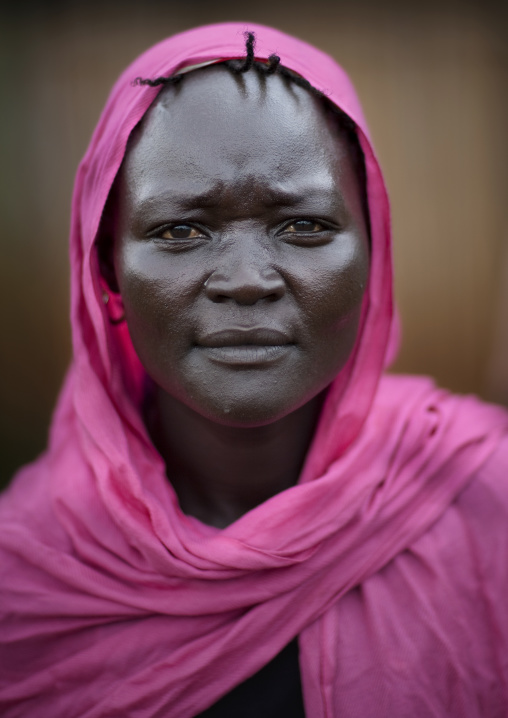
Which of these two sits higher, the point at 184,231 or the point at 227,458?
the point at 184,231

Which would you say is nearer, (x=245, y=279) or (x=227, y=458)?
(x=245, y=279)

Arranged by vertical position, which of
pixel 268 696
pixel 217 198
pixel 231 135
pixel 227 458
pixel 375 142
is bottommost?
pixel 268 696

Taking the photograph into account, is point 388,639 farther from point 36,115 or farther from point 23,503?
point 36,115

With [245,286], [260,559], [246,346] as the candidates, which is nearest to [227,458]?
[260,559]

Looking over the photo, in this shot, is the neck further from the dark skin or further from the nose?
the nose

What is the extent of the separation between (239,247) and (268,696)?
36.0 inches

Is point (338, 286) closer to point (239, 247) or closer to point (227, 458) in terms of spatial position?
point (239, 247)

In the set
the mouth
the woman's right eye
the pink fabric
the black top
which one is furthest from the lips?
the black top

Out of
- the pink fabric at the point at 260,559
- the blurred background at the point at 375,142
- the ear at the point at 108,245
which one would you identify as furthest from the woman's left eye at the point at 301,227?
the blurred background at the point at 375,142

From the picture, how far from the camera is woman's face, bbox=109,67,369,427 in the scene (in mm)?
1326

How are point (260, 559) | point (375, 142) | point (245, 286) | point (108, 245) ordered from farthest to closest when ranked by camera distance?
point (375, 142) → point (108, 245) → point (260, 559) → point (245, 286)

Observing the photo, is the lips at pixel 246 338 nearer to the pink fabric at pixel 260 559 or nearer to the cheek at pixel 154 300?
the cheek at pixel 154 300

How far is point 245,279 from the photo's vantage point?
1291 mm

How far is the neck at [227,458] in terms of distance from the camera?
61.2 inches
